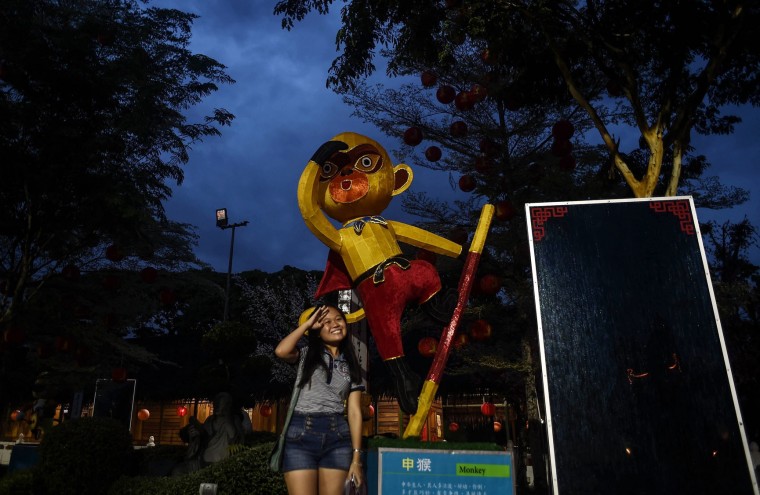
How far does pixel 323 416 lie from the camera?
3.48 m

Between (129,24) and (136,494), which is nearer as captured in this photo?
(136,494)

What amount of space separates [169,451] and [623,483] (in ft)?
36.5

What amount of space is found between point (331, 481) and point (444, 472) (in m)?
1.53

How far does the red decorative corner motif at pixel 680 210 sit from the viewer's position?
5.06 meters

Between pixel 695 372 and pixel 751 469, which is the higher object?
pixel 695 372

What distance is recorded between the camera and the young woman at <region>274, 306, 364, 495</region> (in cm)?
335

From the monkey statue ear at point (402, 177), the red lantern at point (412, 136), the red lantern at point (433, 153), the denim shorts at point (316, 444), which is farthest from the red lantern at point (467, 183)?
the denim shorts at point (316, 444)

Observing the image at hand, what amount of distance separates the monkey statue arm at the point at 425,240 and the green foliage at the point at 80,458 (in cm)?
505

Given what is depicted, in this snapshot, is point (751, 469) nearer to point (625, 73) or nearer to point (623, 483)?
point (623, 483)

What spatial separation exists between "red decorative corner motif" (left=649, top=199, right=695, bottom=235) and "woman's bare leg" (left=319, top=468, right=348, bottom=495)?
386 centimetres

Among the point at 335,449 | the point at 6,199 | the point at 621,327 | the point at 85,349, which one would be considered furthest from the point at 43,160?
the point at 621,327

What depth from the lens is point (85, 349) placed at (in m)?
11.7

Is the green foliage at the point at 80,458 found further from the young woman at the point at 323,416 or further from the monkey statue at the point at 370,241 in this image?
the young woman at the point at 323,416

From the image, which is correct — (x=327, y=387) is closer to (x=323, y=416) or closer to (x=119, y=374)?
(x=323, y=416)
